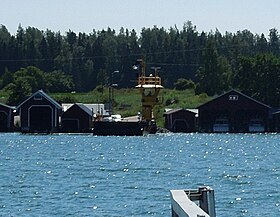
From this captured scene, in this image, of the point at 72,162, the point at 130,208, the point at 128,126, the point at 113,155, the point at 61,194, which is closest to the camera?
the point at 130,208

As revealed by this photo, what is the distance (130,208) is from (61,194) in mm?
4651

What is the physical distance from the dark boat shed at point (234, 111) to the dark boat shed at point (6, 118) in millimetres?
18331

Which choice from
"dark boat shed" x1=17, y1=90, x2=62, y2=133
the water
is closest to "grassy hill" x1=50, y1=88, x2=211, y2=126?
"dark boat shed" x1=17, y1=90, x2=62, y2=133

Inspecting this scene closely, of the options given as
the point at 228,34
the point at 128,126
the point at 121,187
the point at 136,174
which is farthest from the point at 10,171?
the point at 228,34

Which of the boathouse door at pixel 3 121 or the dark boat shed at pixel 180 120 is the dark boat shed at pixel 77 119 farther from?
the dark boat shed at pixel 180 120

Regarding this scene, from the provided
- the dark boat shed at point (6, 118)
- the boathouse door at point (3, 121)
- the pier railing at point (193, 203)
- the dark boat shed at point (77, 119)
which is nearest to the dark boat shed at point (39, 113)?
the dark boat shed at point (77, 119)

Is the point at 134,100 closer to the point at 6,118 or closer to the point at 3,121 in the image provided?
the point at 3,121

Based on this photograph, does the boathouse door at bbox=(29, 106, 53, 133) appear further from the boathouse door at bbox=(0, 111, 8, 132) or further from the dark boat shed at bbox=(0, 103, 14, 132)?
the boathouse door at bbox=(0, 111, 8, 132)

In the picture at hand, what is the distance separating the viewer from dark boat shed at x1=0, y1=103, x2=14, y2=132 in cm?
10762

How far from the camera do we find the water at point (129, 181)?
87.3 ft

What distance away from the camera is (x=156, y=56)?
6806 inches

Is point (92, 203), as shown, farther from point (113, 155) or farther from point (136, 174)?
point (113, 155)

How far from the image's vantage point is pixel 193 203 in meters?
12.4

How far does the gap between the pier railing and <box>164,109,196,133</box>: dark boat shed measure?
93060 mm
